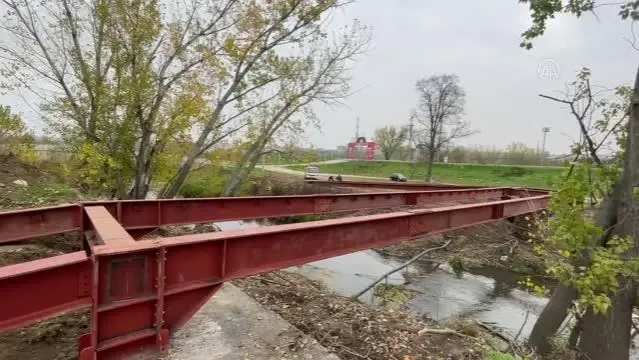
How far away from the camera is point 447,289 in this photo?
10.4 metres

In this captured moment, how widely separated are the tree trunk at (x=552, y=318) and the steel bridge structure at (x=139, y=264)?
201cm

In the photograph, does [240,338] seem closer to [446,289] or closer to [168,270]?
[168,270]

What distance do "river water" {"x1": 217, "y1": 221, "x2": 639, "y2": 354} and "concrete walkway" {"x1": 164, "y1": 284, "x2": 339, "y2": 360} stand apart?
14.0 ft

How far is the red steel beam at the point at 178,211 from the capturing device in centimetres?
481

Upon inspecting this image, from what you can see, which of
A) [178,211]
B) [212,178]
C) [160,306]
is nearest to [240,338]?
[160,306]

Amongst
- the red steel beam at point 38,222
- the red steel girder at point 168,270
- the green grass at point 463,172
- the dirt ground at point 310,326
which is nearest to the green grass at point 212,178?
the dirt ground at point 310,326

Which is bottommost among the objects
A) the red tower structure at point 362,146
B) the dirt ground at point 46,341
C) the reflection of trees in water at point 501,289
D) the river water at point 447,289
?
the reflection of trees in water at point 501,289

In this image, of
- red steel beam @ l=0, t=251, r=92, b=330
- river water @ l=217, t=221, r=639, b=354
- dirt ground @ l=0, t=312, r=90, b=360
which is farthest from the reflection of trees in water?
red steel beam @ l=0, t=251, r=92, b=330

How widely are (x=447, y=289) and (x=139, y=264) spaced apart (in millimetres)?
9155

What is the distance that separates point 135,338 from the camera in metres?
3.00

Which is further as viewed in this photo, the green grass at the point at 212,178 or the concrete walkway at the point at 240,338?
the green grass at the point at 212,178

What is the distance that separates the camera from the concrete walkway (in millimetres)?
3904

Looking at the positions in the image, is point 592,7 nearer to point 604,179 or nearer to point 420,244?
point 604,179

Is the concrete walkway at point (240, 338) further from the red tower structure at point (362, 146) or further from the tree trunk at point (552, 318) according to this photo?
the red tower structure at point (362, 146)
